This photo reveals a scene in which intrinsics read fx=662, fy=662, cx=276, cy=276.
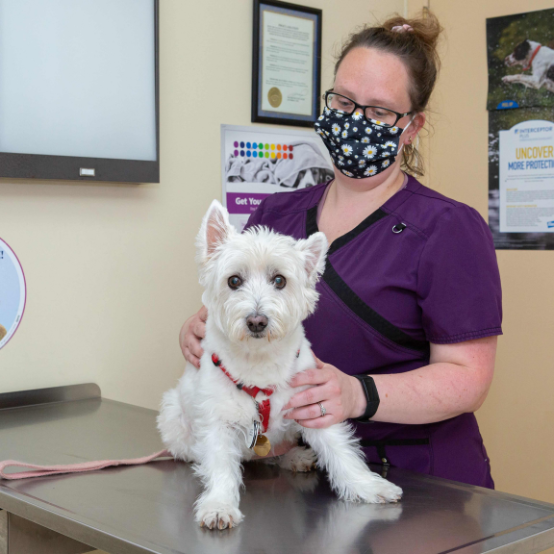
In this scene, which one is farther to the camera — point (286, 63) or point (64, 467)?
point (286, 63)

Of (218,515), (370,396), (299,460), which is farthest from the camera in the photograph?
(299,460)

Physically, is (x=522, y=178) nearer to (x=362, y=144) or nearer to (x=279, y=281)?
(x=362, y=144)

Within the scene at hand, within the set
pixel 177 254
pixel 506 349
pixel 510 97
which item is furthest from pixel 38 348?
pixel 510 97

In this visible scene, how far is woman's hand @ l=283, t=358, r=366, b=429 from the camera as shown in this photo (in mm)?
1255

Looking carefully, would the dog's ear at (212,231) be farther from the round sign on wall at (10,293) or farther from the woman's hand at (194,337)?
the round sign on wall at (10,293)

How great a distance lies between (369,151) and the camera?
5.28 ft

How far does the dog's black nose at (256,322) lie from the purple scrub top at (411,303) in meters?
0.39

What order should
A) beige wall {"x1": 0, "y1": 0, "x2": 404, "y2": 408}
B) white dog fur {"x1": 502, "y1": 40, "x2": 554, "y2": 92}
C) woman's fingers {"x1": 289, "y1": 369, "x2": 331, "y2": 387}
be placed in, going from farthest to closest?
white dog fur {"x1": 502, "y1": 40, "x2": 554, "y2": 92} → beige wall {"x1": 0, "y1": 0, "x2": 404, "y2": 408} → woman's fingers {"x1": 289, "y1": 369, "x2": 331, "y2": 387}

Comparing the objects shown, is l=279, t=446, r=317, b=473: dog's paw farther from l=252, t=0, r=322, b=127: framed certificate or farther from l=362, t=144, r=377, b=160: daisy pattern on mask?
l=252, t=0, r=322, b=127: framed certificate

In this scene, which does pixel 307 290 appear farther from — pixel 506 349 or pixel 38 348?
pixel 506 349

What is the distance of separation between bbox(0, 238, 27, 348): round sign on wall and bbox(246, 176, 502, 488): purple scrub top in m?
0.85

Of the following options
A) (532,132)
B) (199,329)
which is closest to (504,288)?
(532,132)

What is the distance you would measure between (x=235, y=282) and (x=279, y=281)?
8 centimetres

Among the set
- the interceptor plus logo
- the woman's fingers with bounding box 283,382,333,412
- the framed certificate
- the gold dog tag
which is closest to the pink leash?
the gold dog tag
